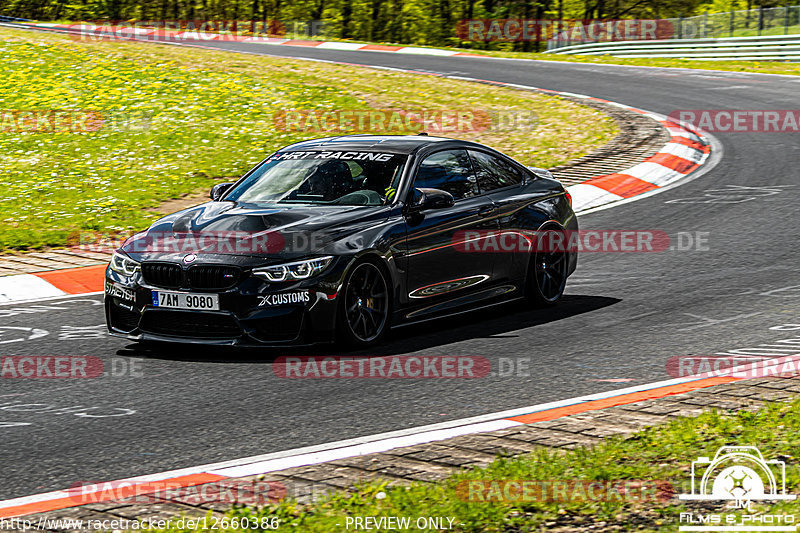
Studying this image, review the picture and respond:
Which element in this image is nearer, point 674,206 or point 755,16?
point 674,206

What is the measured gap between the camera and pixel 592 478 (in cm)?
491

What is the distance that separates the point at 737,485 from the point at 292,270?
12.1 ft

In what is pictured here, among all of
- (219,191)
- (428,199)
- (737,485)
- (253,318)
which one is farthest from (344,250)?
(737,485)

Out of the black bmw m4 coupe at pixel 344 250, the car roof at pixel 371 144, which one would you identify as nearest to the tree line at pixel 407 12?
the car roof at pixel 371 144

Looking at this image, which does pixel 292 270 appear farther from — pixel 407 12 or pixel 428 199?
pixel 407 12

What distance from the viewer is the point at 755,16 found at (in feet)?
128

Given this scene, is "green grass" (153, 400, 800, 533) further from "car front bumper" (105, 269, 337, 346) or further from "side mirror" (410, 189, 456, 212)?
"side mirror" (410, 189, 456, 212)

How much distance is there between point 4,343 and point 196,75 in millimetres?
15505

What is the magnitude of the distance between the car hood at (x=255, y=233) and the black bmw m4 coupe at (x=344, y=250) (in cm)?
1

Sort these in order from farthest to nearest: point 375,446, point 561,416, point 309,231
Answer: point 309,231, point 561,416, point 375,446

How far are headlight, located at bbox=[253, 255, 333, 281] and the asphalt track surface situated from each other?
63cm

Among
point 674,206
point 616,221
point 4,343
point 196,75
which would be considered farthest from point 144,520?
point 196,75

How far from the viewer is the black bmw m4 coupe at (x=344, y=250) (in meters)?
7.59

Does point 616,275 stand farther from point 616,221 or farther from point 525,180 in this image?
point 616,221
